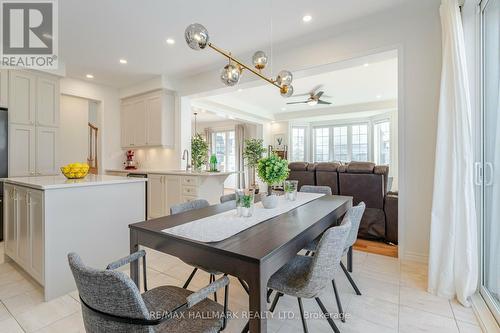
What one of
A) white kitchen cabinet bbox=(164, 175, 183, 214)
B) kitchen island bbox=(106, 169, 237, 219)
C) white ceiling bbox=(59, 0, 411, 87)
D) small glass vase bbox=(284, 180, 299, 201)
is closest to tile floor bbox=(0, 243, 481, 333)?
small glass vase bbox=(284, 180, 299, 201)

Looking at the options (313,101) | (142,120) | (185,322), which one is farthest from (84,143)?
(185,322)

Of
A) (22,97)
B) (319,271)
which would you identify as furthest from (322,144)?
(319,271)

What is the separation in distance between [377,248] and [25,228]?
386cm

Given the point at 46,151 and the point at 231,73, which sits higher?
the point at 231,73

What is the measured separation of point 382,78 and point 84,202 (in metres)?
5.59

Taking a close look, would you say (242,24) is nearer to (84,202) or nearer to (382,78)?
(84,202)

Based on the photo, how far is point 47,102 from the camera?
4.00 metres

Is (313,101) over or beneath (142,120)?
over

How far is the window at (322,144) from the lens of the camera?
908 cm

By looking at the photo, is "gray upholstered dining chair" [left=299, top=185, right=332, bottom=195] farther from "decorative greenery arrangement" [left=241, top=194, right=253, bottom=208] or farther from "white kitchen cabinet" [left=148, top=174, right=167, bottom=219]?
"white kitchen cabinet" [left=148, top=174, right=167, bottom=219]

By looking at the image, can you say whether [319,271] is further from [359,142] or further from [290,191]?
[359,142]

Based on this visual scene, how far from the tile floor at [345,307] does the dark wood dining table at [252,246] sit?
2.35 feet

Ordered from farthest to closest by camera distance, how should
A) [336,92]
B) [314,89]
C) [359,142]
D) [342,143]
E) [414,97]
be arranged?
[342,143] < [359,142] < [336,92] < [314,89] < [414,97]

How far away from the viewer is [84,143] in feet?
18.7
